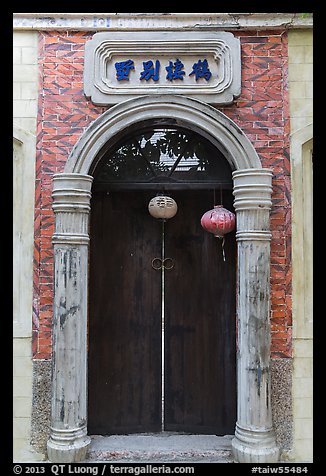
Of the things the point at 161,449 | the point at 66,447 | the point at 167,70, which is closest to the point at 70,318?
the point at 66,447

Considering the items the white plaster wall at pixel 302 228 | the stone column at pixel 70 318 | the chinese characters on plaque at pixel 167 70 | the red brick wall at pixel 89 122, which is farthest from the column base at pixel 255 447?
the chinese characters on plaque at pixel 167 70

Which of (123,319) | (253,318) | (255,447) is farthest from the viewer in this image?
(123,319)

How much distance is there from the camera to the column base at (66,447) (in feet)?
15.1

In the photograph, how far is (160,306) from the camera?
5.39m

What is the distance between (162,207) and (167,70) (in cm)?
146

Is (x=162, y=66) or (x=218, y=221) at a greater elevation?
(x=162, y=66)

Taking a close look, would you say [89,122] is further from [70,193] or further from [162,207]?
[162,207]

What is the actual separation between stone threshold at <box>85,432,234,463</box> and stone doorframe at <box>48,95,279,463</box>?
20cm

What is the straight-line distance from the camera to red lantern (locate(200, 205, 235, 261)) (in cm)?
492

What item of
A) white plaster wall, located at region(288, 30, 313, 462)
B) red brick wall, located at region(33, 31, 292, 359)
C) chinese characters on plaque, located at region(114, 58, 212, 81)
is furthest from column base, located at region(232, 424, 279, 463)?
chinese characters on plaque, located at region(114, 58, 212, 81)

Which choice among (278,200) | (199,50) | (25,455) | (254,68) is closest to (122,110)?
(199,50)

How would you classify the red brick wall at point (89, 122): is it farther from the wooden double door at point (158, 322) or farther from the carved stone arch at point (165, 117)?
the wooden double door at point (158, 322)

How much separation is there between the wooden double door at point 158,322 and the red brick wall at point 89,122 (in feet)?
1.90

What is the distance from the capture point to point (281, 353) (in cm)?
486
